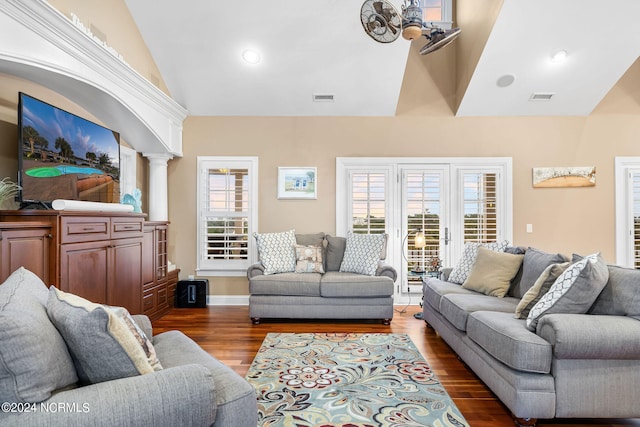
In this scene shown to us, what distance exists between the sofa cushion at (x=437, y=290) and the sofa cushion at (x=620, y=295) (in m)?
1.20

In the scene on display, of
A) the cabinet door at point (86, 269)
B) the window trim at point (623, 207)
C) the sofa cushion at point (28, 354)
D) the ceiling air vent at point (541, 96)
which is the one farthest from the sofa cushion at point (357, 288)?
the window trim at point (623, 207)

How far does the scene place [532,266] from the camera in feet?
10.2

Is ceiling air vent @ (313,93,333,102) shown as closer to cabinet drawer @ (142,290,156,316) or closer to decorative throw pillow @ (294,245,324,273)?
decorative throw pillow @ (294,245,324,273)

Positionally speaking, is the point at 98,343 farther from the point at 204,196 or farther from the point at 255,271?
the point at 204,196

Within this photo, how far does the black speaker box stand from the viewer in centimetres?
492

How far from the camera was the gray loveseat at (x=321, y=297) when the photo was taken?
4.13 meters

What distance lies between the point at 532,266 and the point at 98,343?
10.5 feet

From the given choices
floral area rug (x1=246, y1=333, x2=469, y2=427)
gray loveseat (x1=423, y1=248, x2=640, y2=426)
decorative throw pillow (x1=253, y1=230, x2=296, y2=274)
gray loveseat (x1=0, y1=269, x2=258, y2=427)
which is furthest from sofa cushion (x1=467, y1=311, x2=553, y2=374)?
decorative throw pillow (x1=253, y1=230, x2=296, y2=274)

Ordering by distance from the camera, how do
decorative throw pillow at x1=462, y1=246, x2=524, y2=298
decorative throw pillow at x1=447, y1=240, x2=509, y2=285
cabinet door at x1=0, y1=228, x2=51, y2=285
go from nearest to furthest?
cabinet door at x1=0, y1=228, x2=51, y2=285 < decorative throw pillow at x1=462, y1=246, x2=524, y2=298 < decorative throw pillow at x1=447, y1=240, x2=509, y2=285

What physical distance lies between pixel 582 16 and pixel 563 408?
389cm

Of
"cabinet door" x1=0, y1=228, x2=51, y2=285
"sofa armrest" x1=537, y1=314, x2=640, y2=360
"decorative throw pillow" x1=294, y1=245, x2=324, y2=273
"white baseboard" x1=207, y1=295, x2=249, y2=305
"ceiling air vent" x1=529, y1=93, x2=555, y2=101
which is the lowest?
"white baseboard" x1=207, y1=295, x2=249, y2=305

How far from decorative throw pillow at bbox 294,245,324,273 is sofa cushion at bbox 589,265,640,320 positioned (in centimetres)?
284

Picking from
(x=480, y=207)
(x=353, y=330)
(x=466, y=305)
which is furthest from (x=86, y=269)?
(x=480, y=207)

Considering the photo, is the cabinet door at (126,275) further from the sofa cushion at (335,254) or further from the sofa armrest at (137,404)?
the sofa armrest at (137,404)
